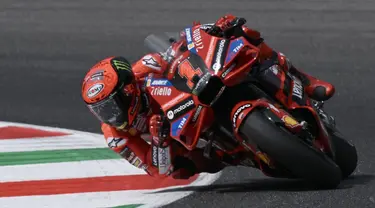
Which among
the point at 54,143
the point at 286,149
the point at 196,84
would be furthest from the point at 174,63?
the point at 54,143

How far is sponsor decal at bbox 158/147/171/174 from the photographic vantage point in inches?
278

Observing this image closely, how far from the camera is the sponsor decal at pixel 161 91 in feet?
22.7

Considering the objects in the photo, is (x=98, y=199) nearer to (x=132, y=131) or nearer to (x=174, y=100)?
(x=132, y=131)

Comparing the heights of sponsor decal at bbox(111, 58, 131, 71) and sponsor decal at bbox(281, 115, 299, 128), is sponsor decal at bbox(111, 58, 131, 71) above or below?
above

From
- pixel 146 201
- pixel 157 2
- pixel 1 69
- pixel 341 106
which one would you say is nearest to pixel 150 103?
pixel 146 201

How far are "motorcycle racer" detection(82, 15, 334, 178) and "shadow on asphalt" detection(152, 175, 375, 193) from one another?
0.46ft

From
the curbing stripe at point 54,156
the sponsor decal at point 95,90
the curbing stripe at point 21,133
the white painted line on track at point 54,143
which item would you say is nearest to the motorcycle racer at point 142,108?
the sponsor decal at point 95,90

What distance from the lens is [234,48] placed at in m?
6.68

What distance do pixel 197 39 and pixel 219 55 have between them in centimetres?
32

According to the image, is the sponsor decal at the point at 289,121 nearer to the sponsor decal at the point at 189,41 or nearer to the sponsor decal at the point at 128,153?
the sponsor decal at the point at 189,41

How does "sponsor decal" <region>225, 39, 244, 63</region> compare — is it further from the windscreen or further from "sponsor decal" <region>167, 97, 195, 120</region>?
the windscreen

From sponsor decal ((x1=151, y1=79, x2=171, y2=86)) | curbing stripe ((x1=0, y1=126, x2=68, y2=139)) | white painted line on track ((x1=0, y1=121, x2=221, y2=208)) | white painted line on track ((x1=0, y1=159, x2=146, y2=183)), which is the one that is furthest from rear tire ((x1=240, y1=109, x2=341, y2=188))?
curbing stripe ((x1=0, y1=126, x2=68, y2=139))

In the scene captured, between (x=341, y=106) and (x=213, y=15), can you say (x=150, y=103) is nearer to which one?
(x=341, y=106)

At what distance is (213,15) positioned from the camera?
1544 cm
